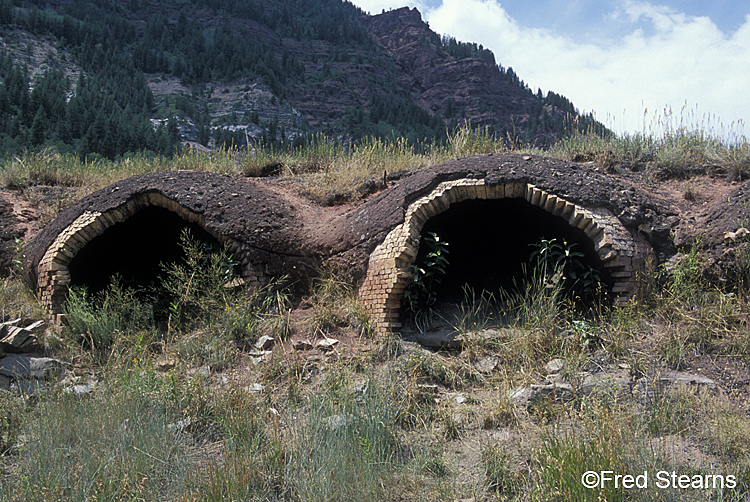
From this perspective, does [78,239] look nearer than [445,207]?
No

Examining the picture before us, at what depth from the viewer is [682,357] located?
15.7 ft

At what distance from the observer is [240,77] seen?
3950 cm

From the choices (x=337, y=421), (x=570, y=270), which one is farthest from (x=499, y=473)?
(x=570, y=270)

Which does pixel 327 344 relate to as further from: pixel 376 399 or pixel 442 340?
pixel 376 399

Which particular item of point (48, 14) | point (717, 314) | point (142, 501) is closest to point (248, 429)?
point (142, 501)

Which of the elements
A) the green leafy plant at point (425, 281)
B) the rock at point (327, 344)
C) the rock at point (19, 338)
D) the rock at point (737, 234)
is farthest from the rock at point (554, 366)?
the rock at point (19, 338)

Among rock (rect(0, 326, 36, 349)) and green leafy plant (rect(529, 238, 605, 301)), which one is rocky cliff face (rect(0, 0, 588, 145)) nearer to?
rock (rect(0, 326, 36, 349))

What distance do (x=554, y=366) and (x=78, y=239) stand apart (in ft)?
19.8

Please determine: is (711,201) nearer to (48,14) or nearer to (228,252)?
(228,252)

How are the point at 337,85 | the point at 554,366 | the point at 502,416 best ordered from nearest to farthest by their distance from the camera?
1. the point at 502,416
2. the point at 554,366
3. the point at 337,85

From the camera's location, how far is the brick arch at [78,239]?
641 centimetres

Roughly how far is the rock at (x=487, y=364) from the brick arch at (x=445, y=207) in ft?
3.19

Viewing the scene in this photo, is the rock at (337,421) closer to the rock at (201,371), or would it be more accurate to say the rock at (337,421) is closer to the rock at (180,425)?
the rock at (180,425)

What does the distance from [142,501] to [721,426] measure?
12.9 feet
